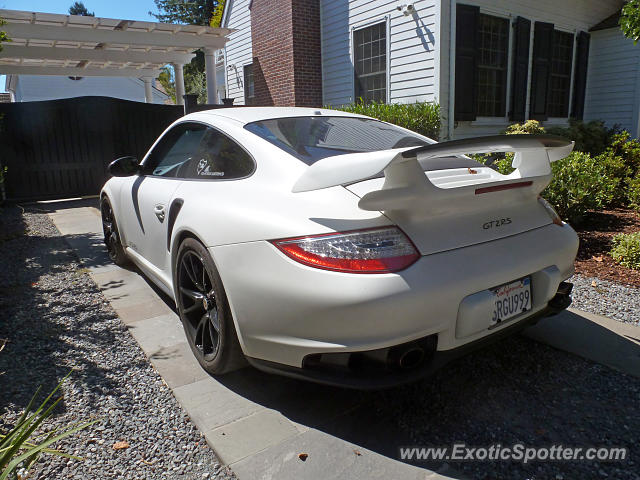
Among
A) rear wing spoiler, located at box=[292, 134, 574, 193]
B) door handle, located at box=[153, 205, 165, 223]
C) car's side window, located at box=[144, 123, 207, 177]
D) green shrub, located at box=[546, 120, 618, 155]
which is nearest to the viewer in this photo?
rear wing spoiler, located at box=[292, 134, 574, 193]

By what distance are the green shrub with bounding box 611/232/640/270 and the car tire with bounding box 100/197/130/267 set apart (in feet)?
15.1

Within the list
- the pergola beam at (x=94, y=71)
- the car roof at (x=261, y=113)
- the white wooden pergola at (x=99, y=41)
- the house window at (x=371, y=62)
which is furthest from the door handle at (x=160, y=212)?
the pergola beam at (x=94, y=71)

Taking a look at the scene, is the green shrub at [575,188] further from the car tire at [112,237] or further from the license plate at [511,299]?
the car tire at [112,237]

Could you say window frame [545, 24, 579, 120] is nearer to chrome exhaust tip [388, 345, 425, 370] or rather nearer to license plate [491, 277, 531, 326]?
license plate [491, 277, 531, 326]

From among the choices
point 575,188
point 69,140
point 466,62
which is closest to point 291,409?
point 575,188

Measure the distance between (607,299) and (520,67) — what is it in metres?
7.30

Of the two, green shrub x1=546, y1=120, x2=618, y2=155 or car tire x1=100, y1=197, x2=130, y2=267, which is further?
green shrub x1=546, y1=120, x2=618, y2=155

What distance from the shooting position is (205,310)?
2.48 meters

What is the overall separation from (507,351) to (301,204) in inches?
64.1

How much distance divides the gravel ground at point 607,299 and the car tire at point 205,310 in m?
2.59

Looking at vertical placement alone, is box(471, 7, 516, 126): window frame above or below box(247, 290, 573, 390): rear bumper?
above

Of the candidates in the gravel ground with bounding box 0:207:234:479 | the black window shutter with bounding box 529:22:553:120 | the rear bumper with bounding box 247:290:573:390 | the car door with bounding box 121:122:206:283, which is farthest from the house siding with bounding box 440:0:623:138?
the rear bumper with bounding box 247:290:573:390

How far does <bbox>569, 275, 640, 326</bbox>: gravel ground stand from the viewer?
3236mm

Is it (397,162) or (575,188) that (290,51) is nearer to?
(575,188)
